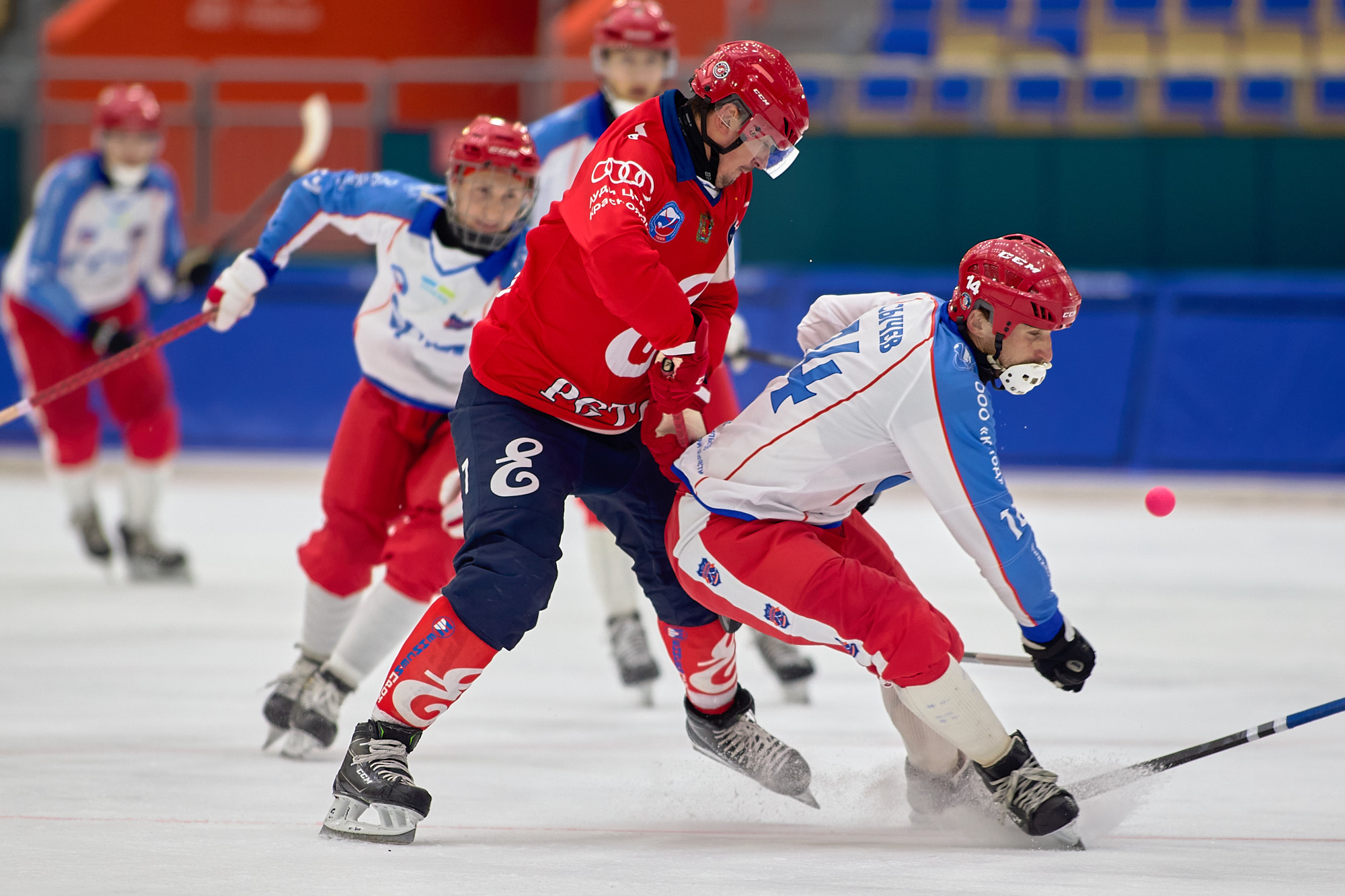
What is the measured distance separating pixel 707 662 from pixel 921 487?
0.70 m

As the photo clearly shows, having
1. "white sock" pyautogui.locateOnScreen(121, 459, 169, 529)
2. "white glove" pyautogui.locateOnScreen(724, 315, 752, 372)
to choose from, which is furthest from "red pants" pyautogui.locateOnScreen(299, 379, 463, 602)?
"white sock" pyautogui.locateOnScreen(121, 459, 169, 529)

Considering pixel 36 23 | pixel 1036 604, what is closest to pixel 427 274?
pixel 1036 604

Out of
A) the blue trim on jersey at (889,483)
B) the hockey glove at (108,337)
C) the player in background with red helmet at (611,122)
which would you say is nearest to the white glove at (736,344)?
the player in background with red helmet at (611,122)

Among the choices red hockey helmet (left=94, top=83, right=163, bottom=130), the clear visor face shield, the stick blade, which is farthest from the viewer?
red hockey helmet (left=94, top=83, right=163, bottom=130)

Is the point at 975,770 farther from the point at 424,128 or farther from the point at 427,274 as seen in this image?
the point at 424,128

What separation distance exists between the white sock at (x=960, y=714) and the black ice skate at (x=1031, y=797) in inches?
1.0

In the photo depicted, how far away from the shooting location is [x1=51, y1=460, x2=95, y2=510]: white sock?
7.40 metres

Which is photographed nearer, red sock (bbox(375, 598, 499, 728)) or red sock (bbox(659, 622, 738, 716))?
red sock (bbox(375, 598, 499, 728))

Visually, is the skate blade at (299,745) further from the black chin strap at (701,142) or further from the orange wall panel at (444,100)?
the orange wall panel at (444,100)

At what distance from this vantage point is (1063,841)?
333cm

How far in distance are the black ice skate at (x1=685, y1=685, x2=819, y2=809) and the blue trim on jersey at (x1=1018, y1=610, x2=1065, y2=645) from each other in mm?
673

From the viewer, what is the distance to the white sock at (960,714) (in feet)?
10.6

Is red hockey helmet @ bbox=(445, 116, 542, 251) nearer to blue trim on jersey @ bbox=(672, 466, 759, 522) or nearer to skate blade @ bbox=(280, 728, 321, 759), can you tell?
blue trim on jersey @ bbox=(672, 466, 759, 522)

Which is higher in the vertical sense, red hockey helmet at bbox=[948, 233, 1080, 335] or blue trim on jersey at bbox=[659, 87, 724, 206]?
blue trim on jersey at bbox=[659, 87, 724, 206]
